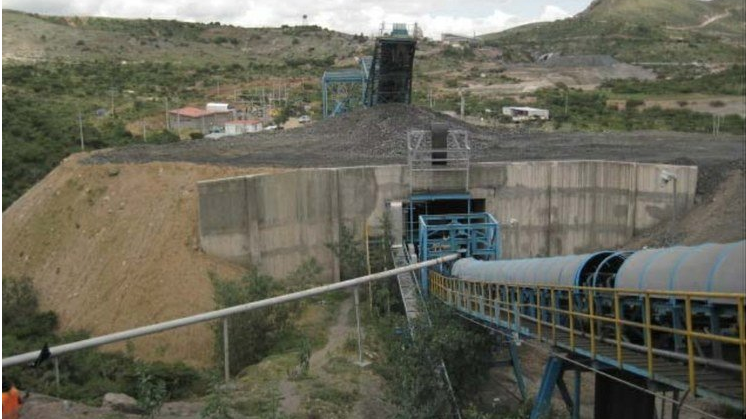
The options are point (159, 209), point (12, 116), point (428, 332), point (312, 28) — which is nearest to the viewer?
point (428, 332)

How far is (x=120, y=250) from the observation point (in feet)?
84.7

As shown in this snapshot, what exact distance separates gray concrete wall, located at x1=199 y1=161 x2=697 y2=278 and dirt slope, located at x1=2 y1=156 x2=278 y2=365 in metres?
1.54

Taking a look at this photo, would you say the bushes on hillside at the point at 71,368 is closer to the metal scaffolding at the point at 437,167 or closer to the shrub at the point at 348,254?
the shrub at the point at 348,254

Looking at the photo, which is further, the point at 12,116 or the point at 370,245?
the point at 12,116

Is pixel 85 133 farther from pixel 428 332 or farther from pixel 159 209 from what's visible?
pixel 428 332

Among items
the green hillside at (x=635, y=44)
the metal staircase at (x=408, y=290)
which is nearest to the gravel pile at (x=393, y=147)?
the metal staircase at (x=408, y=290)

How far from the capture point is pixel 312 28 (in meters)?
186

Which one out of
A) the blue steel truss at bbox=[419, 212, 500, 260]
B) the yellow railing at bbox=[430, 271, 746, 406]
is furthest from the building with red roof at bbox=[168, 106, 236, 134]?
the yellow railing at bbox=[430, 271, 746, 406]

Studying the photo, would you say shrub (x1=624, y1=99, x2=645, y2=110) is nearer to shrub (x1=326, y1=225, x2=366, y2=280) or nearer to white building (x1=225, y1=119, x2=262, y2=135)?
white building (x1=225, y1=119, x2=262, y2=135)

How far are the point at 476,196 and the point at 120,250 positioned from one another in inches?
532

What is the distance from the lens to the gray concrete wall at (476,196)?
26.0 metres

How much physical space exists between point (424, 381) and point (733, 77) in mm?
100753

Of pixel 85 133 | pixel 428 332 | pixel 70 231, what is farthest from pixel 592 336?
pixel 85 133

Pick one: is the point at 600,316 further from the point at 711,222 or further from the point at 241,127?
the point at 241,127
